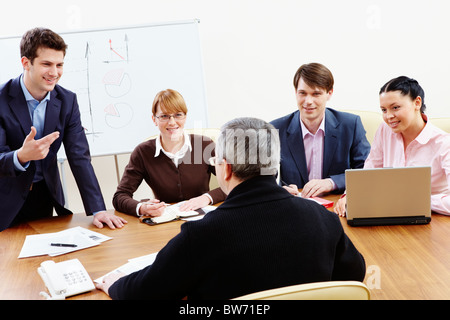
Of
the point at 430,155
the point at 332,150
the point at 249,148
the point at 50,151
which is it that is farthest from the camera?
the point at 332,150

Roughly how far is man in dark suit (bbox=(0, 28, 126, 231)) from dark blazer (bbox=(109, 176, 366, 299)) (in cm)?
93

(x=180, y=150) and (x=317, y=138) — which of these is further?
(x=317, y=138)

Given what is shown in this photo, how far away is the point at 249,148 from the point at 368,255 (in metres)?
0.65

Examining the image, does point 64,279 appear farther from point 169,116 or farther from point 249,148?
point 169,116

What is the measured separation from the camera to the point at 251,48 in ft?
12.6

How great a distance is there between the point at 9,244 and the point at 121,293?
816 millimetres

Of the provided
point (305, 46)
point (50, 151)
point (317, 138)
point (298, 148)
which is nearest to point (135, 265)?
point (50, 151)

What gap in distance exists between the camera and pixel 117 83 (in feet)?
11.0

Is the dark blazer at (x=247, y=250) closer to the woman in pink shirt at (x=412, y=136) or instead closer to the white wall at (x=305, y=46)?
the woman in pink shirt at (x=412, y=136)

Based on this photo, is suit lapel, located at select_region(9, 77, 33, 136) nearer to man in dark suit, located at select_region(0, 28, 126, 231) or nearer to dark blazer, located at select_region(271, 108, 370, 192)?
man in dark suit, located at select_region(0, 28, 126, 231)

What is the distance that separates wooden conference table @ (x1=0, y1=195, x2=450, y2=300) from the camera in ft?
4.26

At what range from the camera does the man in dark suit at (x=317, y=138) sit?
2518 mm

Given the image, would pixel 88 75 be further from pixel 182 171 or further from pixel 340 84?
pixel 340 84

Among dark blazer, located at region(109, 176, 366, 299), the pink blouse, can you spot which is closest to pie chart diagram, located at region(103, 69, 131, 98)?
the pink blouse
